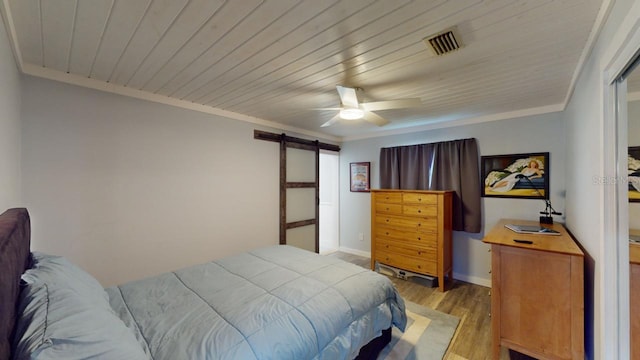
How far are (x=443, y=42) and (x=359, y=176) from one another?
3.26m

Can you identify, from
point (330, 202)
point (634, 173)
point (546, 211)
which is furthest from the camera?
point (330, 202)

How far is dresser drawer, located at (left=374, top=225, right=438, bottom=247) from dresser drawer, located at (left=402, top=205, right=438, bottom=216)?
26 centimetres

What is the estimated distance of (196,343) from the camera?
1.22 metres

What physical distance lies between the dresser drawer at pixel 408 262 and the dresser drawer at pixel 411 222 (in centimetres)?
41

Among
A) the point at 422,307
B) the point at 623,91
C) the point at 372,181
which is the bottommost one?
the point at 422,307

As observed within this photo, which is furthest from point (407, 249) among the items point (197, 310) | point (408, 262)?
point (197, 310)

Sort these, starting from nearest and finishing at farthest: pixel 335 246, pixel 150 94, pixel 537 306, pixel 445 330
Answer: pixel 537 306 → pixel 445 330 → pixel 150 94 → pixel 335 246

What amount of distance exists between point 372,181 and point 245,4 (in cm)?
370

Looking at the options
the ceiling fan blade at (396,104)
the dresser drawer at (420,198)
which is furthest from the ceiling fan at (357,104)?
the dresser drawer at (420,198)

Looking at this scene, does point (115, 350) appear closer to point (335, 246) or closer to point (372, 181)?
point (372, 181)

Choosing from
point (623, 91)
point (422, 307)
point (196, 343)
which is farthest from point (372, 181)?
point (196, 343)

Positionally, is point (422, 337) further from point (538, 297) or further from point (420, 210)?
point (420, 210)

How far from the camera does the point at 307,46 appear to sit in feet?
5.42

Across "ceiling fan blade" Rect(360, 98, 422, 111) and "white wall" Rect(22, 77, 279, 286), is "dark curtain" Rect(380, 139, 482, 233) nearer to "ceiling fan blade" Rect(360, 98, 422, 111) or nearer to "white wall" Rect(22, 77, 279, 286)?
"ceiling fan blade" Rect(360, 98, 422, 111)
